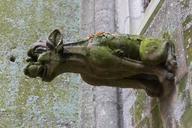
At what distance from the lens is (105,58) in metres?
1.59

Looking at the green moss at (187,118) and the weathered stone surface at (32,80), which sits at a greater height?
the weathered stone surface at (32,80)

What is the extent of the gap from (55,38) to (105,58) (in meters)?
0.16

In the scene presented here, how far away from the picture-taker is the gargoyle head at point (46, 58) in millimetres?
1562

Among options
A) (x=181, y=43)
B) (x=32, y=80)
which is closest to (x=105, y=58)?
(x=181, y=43)

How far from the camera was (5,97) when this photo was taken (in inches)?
107

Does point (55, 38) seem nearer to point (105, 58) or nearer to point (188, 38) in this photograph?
point (105, 58)

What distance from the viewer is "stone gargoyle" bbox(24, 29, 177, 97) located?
5.18ft

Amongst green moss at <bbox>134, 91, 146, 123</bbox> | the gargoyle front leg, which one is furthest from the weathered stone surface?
the gargoyle front leg

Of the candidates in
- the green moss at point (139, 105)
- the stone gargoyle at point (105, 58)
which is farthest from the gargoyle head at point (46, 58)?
the green moss at point (139, 105)

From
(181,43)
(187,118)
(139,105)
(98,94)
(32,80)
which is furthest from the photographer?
(32,80)

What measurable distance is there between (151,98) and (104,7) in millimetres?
1006

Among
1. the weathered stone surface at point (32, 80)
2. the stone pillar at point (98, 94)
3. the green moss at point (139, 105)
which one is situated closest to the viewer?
the green moss at point (139, 105)

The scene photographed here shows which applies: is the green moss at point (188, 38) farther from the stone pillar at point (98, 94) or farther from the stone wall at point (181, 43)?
the stone pillar at point (98, 94)

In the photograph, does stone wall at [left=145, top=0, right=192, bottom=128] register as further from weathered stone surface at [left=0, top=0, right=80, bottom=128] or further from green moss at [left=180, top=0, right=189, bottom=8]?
weathered stone surface at [left=0, top=0, right=80, bottom=128]
